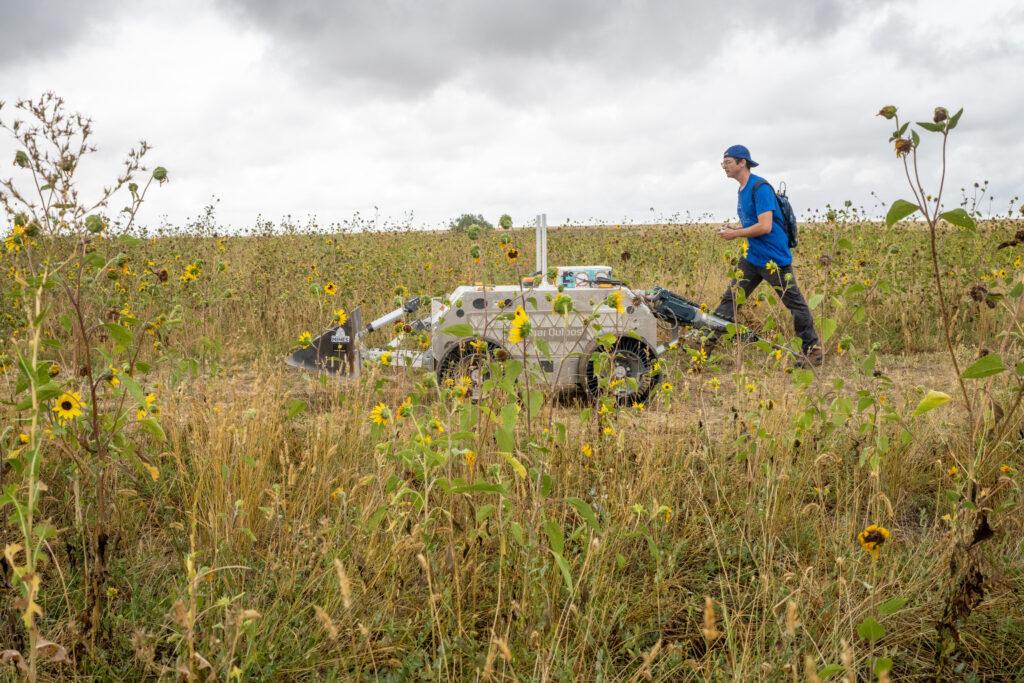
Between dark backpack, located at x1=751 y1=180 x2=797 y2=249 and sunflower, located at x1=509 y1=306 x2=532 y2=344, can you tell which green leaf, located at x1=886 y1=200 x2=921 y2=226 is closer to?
sunflower, located at x1=509 y1=306 x2=532 y2=344

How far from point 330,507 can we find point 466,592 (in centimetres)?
83

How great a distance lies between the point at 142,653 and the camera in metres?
1.52

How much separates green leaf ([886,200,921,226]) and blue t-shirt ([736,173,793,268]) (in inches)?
169

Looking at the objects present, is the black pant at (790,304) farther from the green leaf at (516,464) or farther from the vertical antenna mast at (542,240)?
the green leaf at (516,464)

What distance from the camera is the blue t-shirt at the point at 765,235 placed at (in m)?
5.90

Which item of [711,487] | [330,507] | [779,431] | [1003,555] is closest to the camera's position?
[1003,555]

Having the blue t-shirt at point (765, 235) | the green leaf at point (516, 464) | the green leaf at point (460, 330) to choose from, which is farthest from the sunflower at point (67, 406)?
the blue t-shirt at point (765, 235)


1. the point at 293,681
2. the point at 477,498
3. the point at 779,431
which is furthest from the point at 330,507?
the point at 779,431

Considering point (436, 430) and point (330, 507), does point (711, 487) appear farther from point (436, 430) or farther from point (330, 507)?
point (330, 507)

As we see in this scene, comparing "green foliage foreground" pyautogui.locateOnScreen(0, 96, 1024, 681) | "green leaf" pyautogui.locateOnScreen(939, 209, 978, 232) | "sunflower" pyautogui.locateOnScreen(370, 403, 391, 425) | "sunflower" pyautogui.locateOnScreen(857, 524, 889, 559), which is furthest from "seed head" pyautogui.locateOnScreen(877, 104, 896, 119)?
"sunflower" pyautogui.locateOnScreen(370, 403, 391, 425)

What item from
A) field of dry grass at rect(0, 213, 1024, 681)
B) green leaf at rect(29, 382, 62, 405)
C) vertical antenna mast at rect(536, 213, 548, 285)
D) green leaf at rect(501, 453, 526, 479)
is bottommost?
field of dry grass at rect(0, 213, 1024, 681)

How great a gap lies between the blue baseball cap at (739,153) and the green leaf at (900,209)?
4.49 metres

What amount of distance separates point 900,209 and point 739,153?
14.9ft

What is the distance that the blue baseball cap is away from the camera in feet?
19.6
